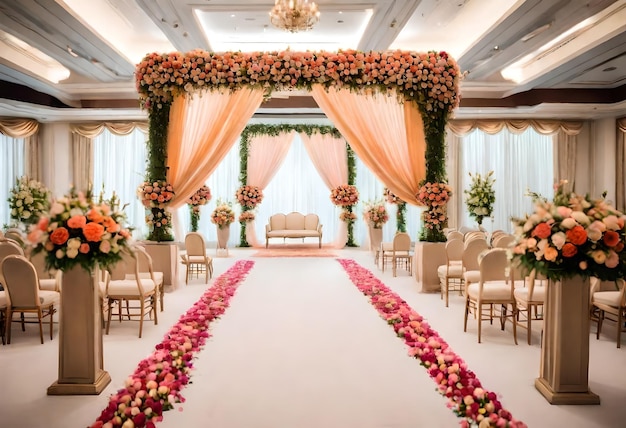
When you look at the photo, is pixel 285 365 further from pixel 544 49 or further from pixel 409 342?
pixel 544 49

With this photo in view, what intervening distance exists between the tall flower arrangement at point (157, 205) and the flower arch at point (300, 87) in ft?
0.51

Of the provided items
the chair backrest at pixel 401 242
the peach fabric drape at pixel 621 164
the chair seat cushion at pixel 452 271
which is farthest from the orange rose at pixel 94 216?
the peach fabric drape at pixel 621 164

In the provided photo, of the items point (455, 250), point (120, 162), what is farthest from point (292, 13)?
point (120, 162)

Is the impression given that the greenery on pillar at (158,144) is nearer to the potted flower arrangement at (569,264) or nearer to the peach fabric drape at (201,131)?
the peach fabric drape at (201,131)

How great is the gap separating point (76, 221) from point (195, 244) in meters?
4.91

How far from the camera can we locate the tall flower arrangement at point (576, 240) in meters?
3.18

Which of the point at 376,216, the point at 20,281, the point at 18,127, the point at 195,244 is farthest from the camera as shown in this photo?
the point at 18,127

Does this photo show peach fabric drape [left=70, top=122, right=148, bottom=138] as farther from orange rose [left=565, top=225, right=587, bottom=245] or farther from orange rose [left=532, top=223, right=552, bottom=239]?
orange rose [left=565, top=225, right=587, bottom=245]

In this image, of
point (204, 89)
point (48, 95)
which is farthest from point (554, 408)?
point (48, 95)

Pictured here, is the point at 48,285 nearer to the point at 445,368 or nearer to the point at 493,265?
the point at 445,368

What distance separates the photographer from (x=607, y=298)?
15.6 feet

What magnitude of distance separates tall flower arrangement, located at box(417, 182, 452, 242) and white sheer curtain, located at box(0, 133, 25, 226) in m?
10.1

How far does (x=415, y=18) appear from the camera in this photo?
7.70 meters

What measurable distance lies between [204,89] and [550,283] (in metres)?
5.11
